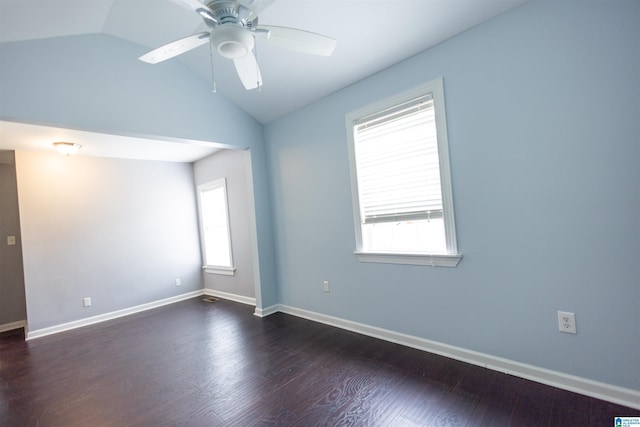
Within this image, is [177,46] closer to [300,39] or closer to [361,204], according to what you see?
[300,39]

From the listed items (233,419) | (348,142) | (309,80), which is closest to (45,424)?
(233,419)

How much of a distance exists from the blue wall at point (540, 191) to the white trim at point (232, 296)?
2423mm

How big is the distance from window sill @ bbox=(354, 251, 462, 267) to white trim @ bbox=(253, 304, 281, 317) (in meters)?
1.59

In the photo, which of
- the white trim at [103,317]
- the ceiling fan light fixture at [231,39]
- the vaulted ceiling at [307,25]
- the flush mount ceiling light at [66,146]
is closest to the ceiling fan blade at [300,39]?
the ceiling fan light fixture at [231,39]

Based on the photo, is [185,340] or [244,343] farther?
[185,340]

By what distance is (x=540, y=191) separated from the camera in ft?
6.20

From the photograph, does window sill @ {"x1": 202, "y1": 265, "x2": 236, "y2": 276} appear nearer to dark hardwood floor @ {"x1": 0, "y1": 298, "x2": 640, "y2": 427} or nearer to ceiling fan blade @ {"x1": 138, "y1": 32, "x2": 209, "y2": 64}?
dark hardwood floor @ {"x1": 0, "y1": 298, "x2": 640, "y2": 427}

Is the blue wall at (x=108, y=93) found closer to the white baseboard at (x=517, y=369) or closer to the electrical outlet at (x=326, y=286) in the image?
the electrical outlet at (x=326, y=286)

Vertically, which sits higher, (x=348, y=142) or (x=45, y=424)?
(x=348, y=142)

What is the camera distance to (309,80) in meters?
2.94

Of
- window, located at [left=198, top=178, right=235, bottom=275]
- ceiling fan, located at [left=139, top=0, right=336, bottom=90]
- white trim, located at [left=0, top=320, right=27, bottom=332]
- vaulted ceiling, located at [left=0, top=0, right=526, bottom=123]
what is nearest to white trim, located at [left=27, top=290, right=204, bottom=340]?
white trim, located at [left=0, top=320, right=27, bottom=332]

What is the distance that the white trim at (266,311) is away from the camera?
3.77 meters

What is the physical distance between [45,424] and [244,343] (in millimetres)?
1477

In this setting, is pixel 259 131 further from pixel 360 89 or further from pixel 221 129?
pixel 360 89
